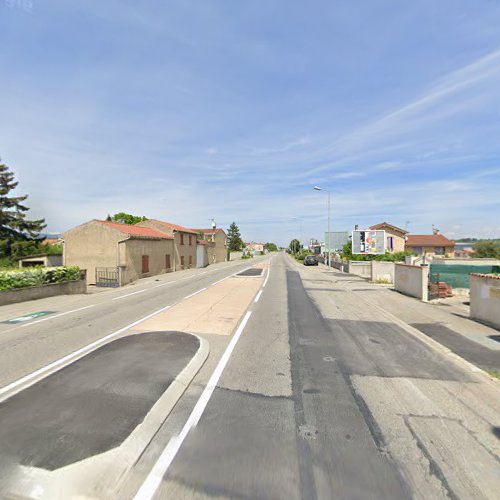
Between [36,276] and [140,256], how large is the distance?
12.3 meters

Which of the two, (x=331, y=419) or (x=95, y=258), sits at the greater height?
(x=95, y=258)

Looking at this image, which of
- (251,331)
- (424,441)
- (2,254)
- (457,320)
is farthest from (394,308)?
(2,254)

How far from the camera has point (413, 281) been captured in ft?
52.0

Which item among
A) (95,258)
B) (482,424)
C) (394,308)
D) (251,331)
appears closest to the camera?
(482,424)

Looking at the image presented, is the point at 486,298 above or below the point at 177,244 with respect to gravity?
below

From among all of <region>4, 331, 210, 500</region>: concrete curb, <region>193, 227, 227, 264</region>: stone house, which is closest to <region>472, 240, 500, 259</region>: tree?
<region>193, 227, 227, 264</region>: stone house

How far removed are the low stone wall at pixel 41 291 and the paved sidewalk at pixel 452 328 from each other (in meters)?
16.7

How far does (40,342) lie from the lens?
7.29 meters

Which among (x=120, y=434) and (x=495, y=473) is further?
(x=120, y=434)

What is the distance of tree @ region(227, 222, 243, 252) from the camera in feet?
330

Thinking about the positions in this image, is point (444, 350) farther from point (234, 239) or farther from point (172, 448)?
point (234, 239)

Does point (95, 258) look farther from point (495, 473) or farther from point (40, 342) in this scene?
point (495, 473)

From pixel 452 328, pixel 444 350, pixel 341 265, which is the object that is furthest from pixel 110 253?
pixel 341 265

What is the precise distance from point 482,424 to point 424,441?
1164mm
